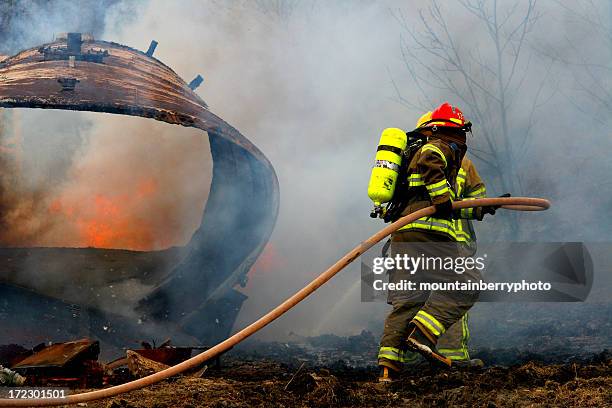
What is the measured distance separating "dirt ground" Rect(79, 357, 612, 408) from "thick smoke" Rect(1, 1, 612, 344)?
4.07 metres

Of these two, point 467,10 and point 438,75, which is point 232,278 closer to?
point 438,75

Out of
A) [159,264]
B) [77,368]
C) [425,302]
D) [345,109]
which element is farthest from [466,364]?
[345,109]

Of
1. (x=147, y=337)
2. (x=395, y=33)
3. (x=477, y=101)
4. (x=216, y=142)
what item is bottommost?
(x=147, y=337)

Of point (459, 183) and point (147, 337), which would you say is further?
point (147, 337)

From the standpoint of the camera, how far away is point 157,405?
3955mm

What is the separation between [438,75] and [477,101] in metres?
0.71

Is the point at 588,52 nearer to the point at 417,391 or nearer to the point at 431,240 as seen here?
the point at 431,240

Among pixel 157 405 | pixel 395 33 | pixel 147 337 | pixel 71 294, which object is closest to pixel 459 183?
pixel 157 405

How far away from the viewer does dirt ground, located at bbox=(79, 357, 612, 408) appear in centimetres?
376

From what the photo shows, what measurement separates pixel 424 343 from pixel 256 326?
1.27 m

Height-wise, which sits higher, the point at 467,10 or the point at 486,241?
the point at 467,10

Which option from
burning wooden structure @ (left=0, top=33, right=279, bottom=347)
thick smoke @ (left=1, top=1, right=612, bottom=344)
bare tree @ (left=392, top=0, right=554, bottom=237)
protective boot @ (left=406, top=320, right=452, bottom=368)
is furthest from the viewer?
bare tree @ (left=392, top=0, right=554, bottom=237)

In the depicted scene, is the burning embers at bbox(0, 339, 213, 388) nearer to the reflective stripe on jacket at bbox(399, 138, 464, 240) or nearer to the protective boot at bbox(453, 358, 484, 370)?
the protective boot at bbox(453, 358, 484, 370)

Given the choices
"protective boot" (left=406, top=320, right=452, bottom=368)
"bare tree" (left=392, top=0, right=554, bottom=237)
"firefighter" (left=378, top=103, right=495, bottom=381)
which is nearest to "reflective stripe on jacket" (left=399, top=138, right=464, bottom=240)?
"firefighter" (left=378, top=103, right=495, bottom=381)
